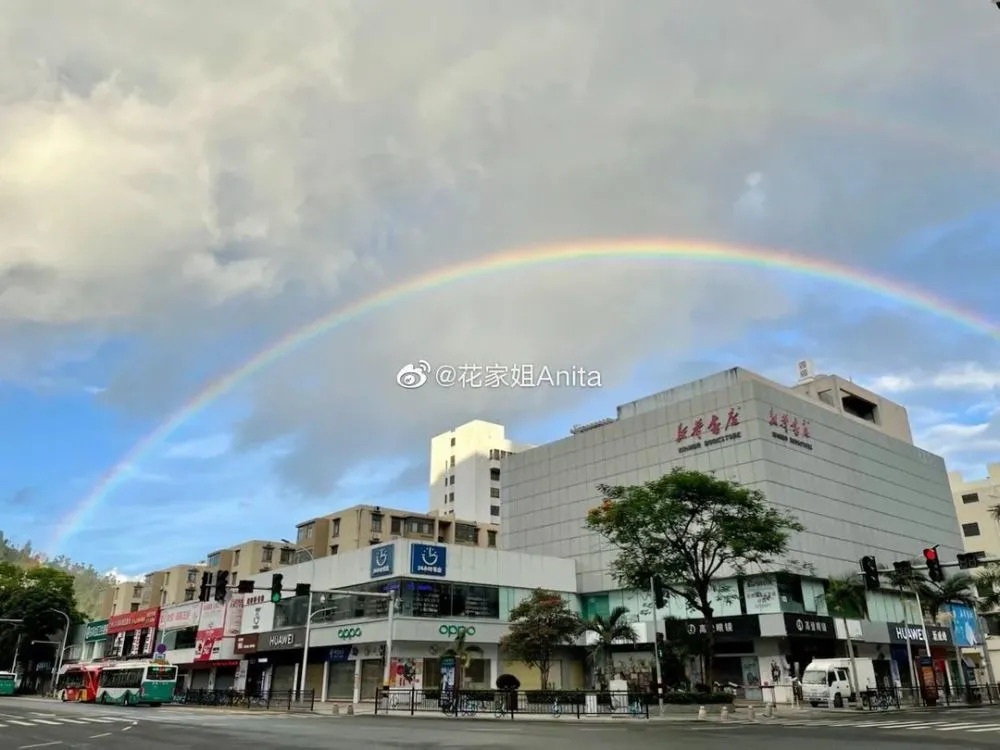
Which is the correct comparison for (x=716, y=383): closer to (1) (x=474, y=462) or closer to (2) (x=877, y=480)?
(2) (x=877, y=480)

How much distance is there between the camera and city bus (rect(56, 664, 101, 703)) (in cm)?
5400

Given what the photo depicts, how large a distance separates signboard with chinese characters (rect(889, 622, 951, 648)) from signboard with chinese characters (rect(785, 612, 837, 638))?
24.2 feet

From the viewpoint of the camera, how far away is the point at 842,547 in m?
63.8

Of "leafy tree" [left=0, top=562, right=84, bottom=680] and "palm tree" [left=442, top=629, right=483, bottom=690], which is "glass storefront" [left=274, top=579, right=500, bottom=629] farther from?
"leafy tree" [left=0, top=562, right=84, bottom=680]

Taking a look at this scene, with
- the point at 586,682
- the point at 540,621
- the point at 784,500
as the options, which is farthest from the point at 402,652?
the point at 784,500

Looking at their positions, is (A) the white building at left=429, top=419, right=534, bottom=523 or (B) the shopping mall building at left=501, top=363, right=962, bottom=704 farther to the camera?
(A) the white building at left=429, top=419, right=534, bottom=523

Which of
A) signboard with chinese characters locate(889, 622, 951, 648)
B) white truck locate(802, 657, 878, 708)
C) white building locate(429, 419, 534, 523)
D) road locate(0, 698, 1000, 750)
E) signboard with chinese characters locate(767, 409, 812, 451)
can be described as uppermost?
white building locate(429, 419, 534, 523)

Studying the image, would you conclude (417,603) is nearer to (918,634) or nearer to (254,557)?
(918,634)

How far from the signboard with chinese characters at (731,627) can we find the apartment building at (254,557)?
64104mm

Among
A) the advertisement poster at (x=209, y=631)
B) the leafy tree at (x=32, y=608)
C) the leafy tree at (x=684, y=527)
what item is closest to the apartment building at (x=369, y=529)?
the advertisement poster at (x=209, y=631)

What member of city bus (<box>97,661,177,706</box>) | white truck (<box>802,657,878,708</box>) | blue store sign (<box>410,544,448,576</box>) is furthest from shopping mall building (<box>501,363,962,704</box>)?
city bus (<box>97,661,177,706</box>)

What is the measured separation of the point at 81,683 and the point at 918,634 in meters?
67.9

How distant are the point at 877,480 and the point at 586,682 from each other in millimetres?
35115

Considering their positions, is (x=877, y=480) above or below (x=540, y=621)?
above
